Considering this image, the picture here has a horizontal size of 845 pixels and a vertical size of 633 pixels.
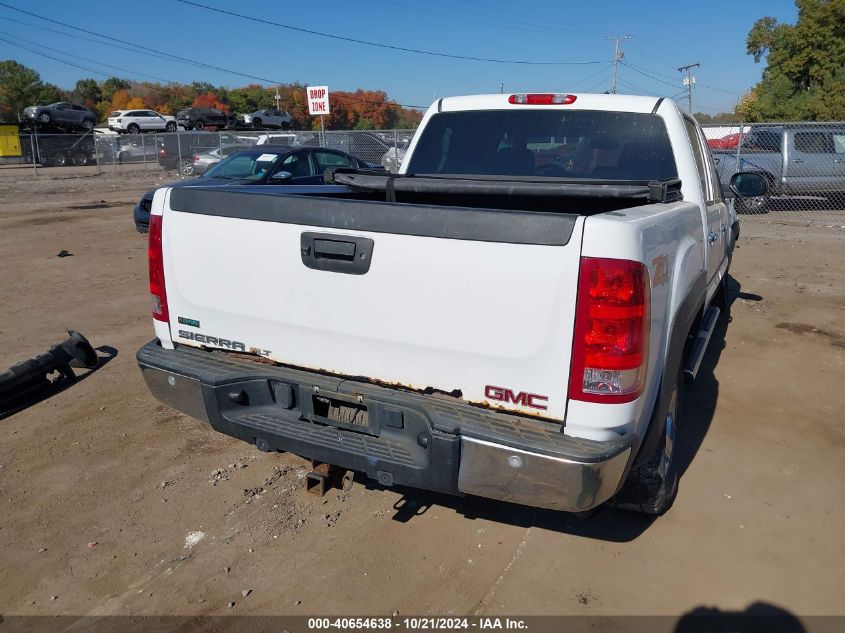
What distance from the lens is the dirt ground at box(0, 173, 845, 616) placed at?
9.39ft

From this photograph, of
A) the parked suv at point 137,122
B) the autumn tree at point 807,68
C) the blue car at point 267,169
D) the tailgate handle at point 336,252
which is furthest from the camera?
the parked suv at point 137,122

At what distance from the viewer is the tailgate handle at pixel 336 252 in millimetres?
2660

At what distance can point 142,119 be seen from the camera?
1603 inches

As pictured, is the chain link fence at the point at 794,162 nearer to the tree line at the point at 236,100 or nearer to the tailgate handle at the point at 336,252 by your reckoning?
the tailgate handle at the point at 336,252

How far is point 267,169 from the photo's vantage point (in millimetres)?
11125

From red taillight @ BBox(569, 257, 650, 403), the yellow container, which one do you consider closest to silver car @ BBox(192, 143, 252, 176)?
the yellow container

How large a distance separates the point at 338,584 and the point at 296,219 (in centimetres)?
160

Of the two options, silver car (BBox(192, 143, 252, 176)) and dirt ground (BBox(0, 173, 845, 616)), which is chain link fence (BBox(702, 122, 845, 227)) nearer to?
Result: dirt ground (BBox(0, 173, 845, 616))

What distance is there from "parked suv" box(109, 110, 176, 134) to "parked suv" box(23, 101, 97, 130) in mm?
1378

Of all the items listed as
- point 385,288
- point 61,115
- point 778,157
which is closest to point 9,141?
point 61,115

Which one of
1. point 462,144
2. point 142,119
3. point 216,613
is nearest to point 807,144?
point 462,144

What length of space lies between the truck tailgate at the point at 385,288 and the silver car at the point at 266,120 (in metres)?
47.4

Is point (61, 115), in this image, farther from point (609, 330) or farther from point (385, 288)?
point (609, 330)

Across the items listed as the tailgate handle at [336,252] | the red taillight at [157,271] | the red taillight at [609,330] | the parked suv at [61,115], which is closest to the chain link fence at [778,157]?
the red taillight at [157,271]
